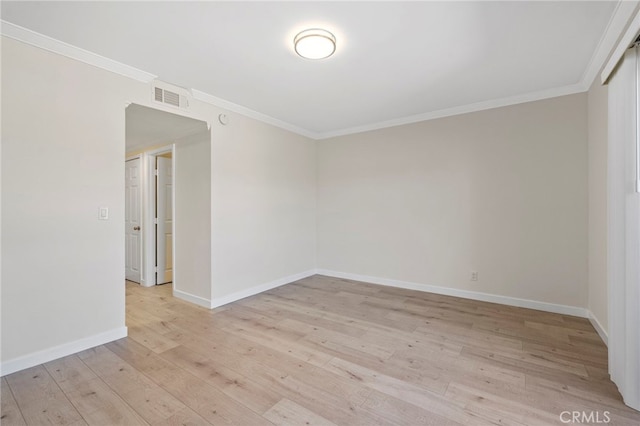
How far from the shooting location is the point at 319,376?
84.3 inches

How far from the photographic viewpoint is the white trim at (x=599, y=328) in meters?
2.60

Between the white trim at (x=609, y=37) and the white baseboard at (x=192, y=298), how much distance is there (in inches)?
183

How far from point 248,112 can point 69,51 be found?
1.97 metres

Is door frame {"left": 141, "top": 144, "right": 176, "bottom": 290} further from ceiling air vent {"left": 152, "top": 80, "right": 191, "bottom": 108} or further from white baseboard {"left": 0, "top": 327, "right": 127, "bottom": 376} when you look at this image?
white baseboard {"left": 0, "top": 327, "right": 127, "bottom": 376}

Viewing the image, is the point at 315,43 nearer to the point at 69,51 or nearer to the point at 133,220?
the point at 69,51

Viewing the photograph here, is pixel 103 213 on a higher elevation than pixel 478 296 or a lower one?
higher

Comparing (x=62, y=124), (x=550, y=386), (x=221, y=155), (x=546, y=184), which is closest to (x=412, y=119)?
(x=546, y=184)

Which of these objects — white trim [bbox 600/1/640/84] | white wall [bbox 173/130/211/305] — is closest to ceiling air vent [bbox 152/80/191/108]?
white wall [bbox 173/130/211/305]

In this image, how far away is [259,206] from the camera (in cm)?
429

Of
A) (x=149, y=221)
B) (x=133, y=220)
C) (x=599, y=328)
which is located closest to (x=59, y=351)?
(x=149, y=221)

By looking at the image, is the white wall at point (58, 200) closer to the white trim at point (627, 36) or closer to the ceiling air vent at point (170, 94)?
the ceiling air vent at point (170, 94)

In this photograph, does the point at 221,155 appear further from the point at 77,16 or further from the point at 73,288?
the point at 73,288

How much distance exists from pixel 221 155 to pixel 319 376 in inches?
113

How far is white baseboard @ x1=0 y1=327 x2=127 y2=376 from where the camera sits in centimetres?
217
